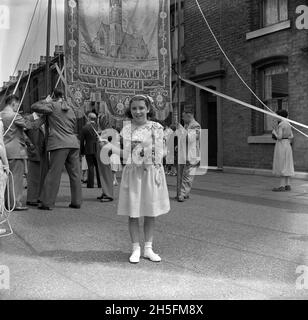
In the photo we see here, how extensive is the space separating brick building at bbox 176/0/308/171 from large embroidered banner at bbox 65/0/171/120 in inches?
212

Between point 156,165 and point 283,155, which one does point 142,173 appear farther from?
point 283,155

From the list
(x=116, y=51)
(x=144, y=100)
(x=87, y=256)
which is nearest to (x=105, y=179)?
(x=116, y=51)

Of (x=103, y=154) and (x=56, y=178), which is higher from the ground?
(x=103, y=154)

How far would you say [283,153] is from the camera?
1091 centimetres

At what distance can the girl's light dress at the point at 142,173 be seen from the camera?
469cm

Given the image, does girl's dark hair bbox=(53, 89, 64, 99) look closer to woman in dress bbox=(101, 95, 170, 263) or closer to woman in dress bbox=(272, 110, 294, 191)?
woman in dress bbox=(101, 95, 170, 263)

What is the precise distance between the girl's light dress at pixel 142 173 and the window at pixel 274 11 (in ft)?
33.6

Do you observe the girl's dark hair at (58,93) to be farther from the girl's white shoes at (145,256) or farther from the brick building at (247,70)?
the brick building at (247,70)

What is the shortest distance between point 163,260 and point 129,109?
1.61 metres

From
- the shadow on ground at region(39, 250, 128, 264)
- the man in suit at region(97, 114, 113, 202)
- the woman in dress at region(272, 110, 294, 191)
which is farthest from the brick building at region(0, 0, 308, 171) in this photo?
the shadow on ground at region(39, 250, 128, 264)

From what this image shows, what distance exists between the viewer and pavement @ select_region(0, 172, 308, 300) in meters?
3.83

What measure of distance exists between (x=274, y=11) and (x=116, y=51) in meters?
7.39

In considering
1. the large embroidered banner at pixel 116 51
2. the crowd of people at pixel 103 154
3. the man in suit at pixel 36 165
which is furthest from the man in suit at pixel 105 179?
the man in suit at pixel 36 165
